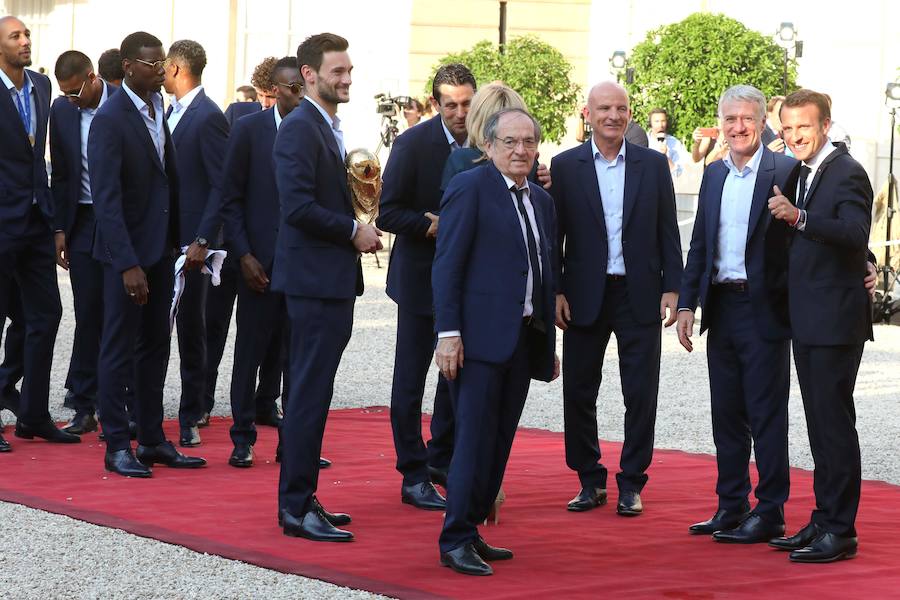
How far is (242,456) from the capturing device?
25.4ft

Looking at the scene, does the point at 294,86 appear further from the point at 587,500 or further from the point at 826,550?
the point at 826,550

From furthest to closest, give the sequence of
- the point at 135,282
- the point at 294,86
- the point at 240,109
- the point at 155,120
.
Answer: the point at 240,109 < the point at 294,86 < the point at 155,120 < the point at 135,282

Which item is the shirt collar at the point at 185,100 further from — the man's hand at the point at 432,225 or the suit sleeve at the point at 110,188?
the man's hand at the point at 432,225

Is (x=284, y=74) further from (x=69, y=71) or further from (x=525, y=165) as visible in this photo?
(x=525, y=165)

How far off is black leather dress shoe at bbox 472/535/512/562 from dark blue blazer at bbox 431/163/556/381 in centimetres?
67

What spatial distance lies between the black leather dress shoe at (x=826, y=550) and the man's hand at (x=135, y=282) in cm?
298

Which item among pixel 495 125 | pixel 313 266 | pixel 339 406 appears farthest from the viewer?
pixel 339 406

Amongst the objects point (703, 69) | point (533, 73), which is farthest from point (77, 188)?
point (533, 73)

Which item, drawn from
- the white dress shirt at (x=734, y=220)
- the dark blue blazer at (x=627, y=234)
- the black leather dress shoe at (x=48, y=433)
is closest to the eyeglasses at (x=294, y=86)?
the dark blue blazer at (x=627, y=234)

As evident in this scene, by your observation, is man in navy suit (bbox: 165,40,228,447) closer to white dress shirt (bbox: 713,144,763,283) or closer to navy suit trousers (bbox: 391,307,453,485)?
navy suit trousers (bbox: 391,307,453,485)

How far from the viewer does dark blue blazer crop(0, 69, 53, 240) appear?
8008 mm

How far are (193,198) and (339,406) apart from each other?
76.7 inches

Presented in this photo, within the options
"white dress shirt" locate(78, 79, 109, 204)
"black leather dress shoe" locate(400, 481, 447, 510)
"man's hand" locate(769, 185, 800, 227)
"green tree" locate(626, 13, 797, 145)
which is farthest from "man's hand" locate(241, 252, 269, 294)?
"green tree" locate(626, 13, 797, 145)

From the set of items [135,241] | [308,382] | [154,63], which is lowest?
[308,382]
